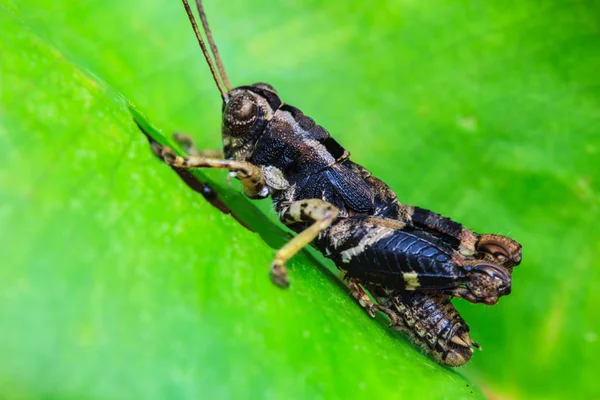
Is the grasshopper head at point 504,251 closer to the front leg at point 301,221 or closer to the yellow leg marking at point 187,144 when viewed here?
the front leg at point 301,221

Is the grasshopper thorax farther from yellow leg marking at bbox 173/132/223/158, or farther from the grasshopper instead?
yellow leg marking at bbox 173/132/223/158

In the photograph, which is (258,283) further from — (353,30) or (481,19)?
(481,19)

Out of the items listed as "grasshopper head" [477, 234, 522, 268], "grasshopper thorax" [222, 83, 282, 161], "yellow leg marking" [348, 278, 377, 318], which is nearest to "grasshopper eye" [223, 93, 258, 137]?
"grasshopper thorax" [222, 83, 282, 161]

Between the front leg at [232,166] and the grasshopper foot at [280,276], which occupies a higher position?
the front leg at [232,166]

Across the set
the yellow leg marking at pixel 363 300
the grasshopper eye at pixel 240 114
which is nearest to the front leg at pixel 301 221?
the yellow leg marking at pixel 363 300

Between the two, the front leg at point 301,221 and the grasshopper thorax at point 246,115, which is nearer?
the front leg at point 301,221

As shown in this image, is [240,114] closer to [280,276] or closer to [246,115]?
[246,115]

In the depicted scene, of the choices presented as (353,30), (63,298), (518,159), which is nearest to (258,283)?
(63,298)
